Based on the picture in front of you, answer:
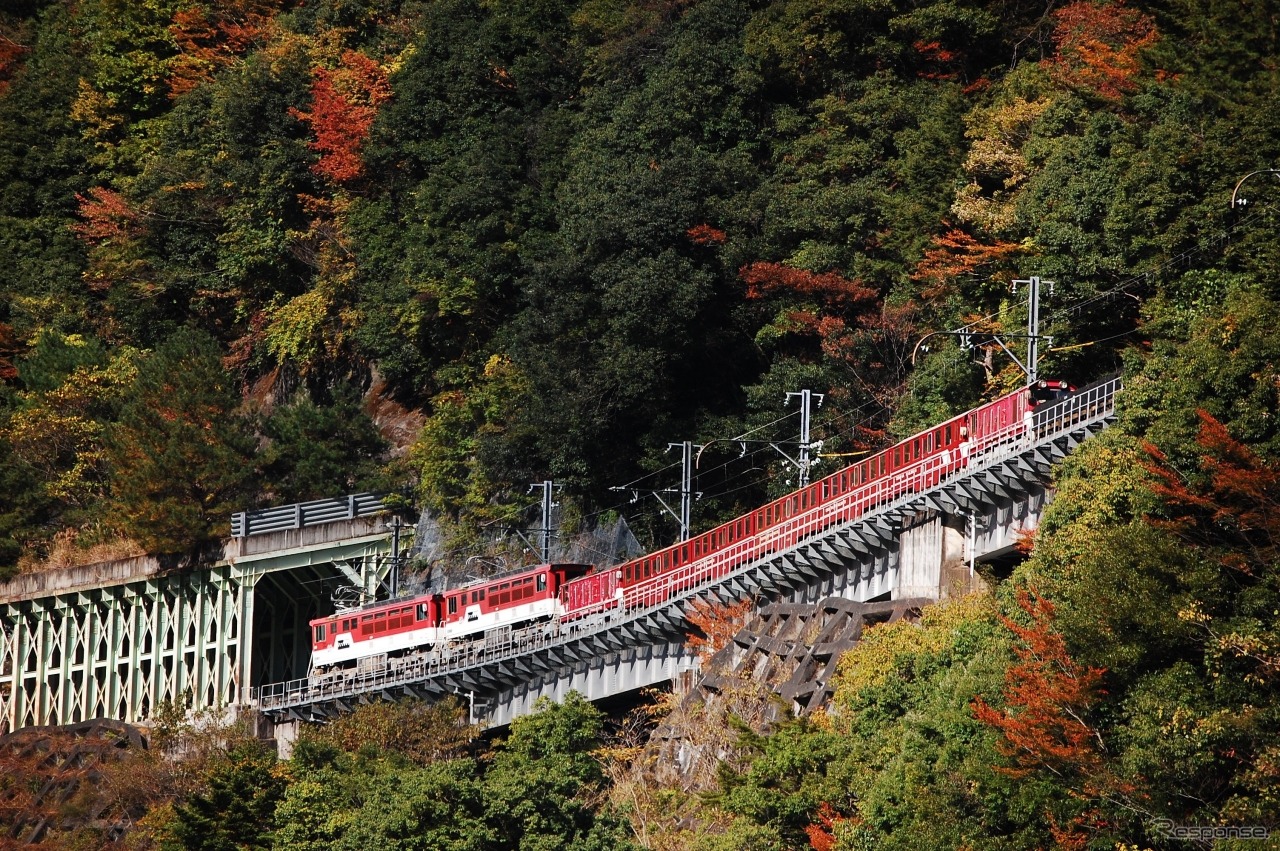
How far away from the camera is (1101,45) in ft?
193

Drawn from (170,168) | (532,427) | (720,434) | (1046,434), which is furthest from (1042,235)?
(170,168)

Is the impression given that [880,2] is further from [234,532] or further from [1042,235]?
[234,532]

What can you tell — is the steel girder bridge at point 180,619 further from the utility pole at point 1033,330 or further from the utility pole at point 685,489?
the utility pole at point 1033,330

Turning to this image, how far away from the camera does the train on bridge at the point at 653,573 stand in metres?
50.8

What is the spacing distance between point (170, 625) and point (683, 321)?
22.7 metres

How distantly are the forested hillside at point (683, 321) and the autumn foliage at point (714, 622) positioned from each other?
3821 millimetres

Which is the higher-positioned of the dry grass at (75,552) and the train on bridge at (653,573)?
the train on bridge at (653,573)

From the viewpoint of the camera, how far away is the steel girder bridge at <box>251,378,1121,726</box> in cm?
4909

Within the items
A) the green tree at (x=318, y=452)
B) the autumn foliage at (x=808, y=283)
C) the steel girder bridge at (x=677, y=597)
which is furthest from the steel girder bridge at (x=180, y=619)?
the autumn foliage at (x=808, y=283)

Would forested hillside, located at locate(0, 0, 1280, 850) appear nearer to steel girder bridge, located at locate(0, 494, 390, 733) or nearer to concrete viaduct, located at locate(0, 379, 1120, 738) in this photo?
steel girder bridge, located at locate(0, 494, 390, 733)

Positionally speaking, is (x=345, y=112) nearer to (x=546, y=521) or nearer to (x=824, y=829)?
(x=546, y=521)

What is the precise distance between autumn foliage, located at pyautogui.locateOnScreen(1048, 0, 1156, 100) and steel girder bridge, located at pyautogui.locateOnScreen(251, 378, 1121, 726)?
1225cm

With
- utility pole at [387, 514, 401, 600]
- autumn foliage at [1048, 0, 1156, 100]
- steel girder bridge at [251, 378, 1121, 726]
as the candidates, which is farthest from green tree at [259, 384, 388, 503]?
autumn foliage at [1048, 0, 1156, 100]

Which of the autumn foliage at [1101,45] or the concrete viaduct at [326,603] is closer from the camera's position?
the concrete viaduct at [326,603]
